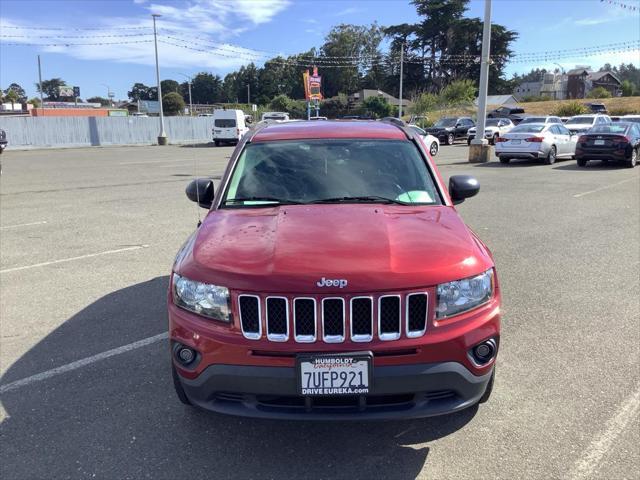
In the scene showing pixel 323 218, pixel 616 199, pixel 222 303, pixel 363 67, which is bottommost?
pixel 616 199

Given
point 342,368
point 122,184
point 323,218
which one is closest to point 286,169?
point 323,218

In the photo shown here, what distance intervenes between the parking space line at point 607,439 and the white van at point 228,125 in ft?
116

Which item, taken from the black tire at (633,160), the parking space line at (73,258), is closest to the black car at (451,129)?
the black tire at (633,160)

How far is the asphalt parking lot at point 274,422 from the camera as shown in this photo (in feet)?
9.11

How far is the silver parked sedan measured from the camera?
1850 cm

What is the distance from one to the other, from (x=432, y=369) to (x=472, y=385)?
28cm

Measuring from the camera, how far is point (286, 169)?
4.00 meters

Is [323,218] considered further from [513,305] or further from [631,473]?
[513,305]

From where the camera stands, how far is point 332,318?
99.9 inches

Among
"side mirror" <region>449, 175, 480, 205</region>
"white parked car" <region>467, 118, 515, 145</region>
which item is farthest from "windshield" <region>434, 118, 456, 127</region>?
"side mirror" <region>449, 175, 480, 205</region>

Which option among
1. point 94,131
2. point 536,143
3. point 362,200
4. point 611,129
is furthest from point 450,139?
point 362,200

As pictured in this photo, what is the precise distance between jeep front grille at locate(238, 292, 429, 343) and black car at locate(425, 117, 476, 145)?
33.0 meters

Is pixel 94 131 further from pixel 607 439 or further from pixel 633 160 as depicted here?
pixel 607 439

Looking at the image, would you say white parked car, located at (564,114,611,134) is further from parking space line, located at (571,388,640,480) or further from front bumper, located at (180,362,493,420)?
front bumper, located at (180,362,493,420)
